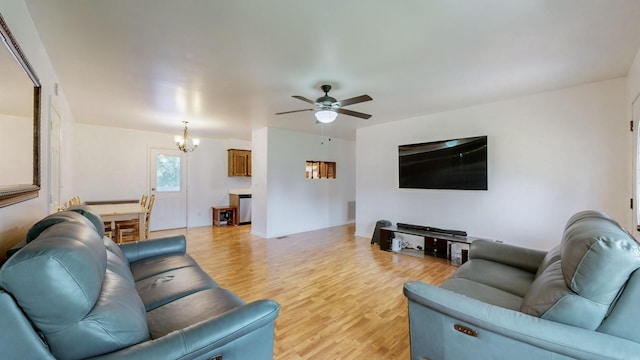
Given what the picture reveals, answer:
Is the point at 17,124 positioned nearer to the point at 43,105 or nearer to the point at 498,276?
the point at 43,105

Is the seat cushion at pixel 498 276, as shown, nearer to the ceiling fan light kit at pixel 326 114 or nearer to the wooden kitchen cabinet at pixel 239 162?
the ceiling fan light kit at pixel 326 114

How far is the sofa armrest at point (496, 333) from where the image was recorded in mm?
993

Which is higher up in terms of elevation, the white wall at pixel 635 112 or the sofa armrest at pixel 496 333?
the white wall at pixel 635 112

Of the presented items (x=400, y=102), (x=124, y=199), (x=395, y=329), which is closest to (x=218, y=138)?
(x=124, y=199)

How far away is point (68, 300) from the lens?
85cm

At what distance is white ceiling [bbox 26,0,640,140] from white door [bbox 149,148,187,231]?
2.89 m

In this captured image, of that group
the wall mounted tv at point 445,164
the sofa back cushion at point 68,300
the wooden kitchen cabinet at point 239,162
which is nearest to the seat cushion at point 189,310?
→ the sofa back cushion at point 68,300

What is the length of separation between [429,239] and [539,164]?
6.01 feet

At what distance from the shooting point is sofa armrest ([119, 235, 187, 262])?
229cm

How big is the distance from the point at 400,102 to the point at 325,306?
290 centimetres

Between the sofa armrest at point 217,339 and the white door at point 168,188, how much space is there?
245 inches

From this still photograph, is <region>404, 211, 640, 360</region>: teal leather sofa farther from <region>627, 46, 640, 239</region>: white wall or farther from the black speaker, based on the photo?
the black speaker

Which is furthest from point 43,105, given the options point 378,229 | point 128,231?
point 378,229

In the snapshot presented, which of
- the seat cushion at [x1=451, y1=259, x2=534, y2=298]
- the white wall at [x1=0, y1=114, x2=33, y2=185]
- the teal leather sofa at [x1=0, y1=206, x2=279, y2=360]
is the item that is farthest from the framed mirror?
the seat cushion at [x1=451, y1=259, x2=534, y2=298]
